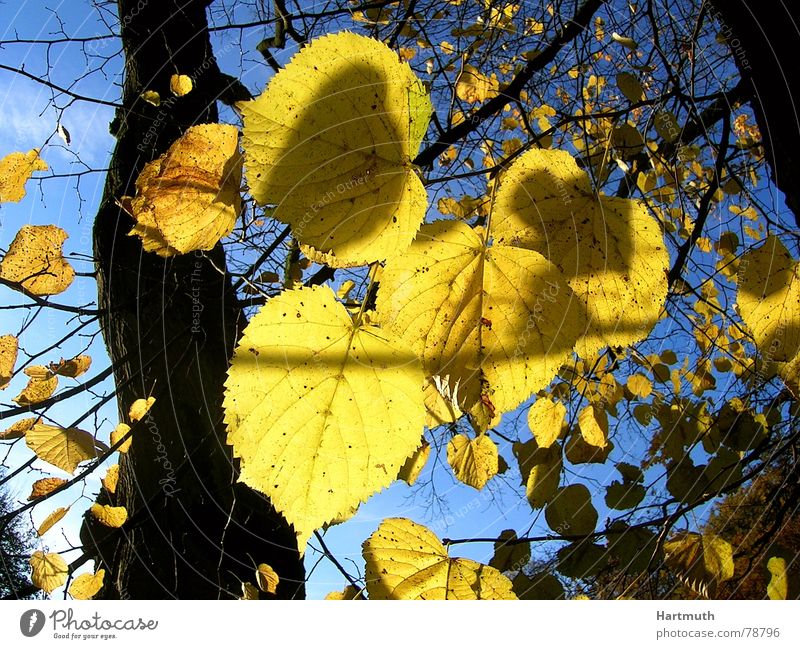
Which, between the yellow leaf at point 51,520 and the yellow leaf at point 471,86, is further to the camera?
the yellow leaf at point 471,86

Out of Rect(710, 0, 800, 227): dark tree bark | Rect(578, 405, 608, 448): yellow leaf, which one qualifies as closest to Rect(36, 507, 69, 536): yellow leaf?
Rect(578, 405, 608, 448): yellow leaf

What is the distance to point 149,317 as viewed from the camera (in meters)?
1.04

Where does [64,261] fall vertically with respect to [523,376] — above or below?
above

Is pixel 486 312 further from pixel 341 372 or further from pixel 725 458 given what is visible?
pixel 725 458

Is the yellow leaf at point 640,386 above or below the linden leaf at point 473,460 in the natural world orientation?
above

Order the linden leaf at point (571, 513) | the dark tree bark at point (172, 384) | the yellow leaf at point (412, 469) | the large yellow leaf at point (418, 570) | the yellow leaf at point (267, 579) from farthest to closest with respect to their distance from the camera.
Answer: the dark tree bark at point (172, 384), the yellow leaf at point (267, 579), the linden leaf at point (571, 513), the yellow leaf at point (412, 469), the large yellow leaf at point (418, 570)

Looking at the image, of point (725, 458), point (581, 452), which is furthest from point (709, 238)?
point (581, 452)

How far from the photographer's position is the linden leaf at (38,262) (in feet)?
1.95

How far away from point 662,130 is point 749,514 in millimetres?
1058

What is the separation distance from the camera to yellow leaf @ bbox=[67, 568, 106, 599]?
0.73m

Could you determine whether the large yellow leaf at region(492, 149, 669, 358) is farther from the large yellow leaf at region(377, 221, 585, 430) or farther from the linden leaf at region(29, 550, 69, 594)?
the linden leaf at region(29, 550, 69, 594)

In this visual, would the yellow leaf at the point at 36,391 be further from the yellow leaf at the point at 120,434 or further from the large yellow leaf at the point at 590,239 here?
the large yellow leaf at the point at 590,239

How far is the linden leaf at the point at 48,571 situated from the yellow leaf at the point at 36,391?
0.69ft

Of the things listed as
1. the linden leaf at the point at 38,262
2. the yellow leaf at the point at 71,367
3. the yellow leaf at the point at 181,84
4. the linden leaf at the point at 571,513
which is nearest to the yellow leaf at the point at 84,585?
the yellow leaf at the point at 71,367
